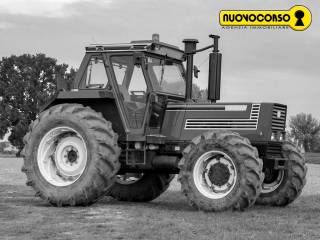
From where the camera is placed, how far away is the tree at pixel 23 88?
2719 inches

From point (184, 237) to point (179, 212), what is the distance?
307 cm

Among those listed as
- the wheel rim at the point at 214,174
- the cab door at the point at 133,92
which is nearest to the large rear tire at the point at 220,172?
the wheel rim at the point at 214,174

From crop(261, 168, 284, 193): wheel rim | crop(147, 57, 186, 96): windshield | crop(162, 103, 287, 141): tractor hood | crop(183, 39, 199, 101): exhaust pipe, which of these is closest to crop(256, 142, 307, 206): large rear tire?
crop(261, 168, 284, 193): wheel rim

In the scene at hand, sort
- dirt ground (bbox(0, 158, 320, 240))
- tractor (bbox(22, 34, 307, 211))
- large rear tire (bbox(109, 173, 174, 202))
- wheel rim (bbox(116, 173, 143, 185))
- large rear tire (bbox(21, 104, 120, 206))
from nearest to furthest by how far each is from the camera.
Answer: dirt ground (bbox(0, 158, 320, 240)), tractor (bbox(22, 34, 307, 211)), large rear tire (bbox(21, 104, 120, 206)), large rear tire (bbox(109, 173, 174, 202)), wheel rim (bbox(116, 173, 143, 185))

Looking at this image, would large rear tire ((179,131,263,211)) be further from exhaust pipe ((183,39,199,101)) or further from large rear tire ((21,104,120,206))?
exhaust pipe ((183,39,199,101))

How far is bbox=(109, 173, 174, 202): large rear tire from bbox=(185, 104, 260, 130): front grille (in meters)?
1.97

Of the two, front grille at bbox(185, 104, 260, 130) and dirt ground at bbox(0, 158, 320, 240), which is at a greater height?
front grille at bbox(185, 104, 260, 130)

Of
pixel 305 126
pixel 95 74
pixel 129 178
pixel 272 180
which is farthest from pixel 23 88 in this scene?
pixel 272 180

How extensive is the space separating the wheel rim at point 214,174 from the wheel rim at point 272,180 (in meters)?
1.89

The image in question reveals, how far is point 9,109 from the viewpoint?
228ft

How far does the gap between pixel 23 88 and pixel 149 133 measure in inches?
2394

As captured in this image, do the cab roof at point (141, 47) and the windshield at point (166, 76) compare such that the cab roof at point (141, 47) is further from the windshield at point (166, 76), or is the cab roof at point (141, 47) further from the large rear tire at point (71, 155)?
the large rear tire at point (71, 155)

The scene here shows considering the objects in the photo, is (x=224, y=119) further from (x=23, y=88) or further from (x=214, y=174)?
(x=23, y=88)

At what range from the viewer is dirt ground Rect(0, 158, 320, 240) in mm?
8344
